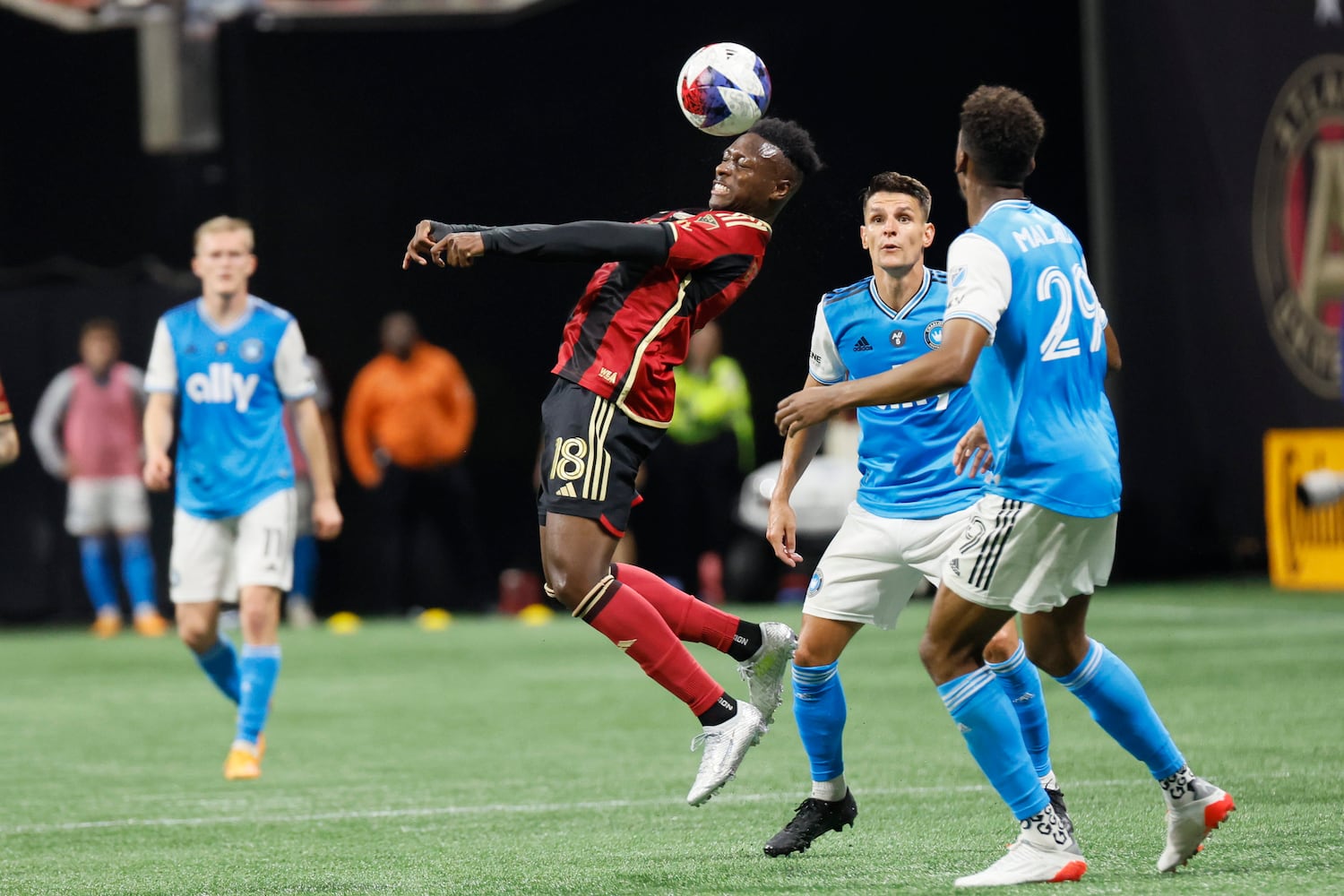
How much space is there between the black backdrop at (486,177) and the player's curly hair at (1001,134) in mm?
10949

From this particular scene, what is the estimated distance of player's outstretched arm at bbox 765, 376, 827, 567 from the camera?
620 centimetres

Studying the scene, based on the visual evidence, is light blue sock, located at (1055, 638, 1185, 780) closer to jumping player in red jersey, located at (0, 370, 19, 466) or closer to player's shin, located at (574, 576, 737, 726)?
player's shin, located at (574, 576, 737, 726)

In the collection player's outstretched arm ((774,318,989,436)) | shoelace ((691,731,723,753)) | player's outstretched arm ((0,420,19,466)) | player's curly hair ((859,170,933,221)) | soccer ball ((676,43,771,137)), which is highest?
soccer ball ((676,43,771,137))

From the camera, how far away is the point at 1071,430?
5141mm

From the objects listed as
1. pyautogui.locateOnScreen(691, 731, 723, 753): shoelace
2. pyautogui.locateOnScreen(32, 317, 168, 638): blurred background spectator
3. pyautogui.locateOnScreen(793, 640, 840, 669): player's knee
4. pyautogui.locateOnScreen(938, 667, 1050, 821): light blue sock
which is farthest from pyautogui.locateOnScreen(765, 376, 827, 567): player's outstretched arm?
pyautogui.locateOnScreen(32, 317, 168, 638): blurred background spectator

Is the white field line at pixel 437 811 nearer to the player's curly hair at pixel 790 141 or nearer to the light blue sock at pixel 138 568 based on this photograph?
the player's curly hair at pixel 790 141

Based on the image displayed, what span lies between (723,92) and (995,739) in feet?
7.28

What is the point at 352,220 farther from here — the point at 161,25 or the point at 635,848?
the point at 635,848

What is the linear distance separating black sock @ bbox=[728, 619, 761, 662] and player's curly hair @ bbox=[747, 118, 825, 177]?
142 cm

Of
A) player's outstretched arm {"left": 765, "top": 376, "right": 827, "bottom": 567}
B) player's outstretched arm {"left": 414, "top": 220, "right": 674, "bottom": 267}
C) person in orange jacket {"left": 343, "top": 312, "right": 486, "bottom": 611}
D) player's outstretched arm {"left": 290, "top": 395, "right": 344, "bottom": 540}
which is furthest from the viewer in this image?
person in orange jacket {"left": 343, "top": 312, "right": 486, "bottom": 611}

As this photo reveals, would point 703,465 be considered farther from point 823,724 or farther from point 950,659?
point 950,659

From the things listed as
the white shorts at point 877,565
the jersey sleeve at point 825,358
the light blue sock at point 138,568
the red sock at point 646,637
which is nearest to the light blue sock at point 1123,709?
the white shorts at point 877,565

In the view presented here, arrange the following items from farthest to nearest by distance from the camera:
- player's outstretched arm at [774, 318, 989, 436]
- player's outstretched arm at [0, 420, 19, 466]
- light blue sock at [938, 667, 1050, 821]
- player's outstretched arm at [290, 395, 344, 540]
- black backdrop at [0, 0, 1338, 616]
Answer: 1. black backdrop at [0, 0, 1338, 616]
2. player's outstretched arm at [290, 395, 344, 540]
3. player's outstretched arm at [0, 420, 19, 466]
4. light blue sock at [938, 667, 1050, 821]
5. player's outstretched arm at [774, 318, 989, 436]

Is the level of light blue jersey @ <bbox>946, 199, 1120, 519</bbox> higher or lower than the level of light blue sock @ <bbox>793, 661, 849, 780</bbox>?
higher
